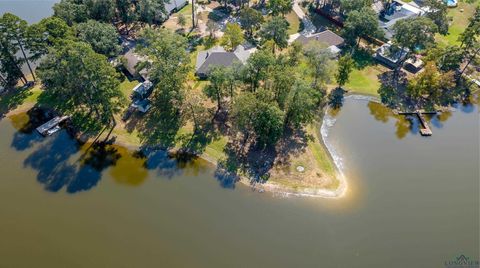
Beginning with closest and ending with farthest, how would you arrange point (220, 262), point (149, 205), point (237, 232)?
1. point (220, 262)
2. point (237, 232)
3. point (149, 205)

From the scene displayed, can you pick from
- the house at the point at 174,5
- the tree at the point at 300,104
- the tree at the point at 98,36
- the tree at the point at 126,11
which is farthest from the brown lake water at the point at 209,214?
the house at the point at 174,5

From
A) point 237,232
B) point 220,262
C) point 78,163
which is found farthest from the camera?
point 78,163

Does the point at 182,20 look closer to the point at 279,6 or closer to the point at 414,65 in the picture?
the point at 279,6

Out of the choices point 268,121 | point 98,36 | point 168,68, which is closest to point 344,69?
point 268,121

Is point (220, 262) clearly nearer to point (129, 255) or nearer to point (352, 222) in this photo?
point (129, 255)

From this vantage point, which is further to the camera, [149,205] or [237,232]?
[149,205]

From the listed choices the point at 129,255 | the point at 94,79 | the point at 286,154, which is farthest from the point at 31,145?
the point at 286,154

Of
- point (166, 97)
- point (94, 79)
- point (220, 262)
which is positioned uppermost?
point (94, 79)

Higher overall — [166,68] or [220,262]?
[166,68]
